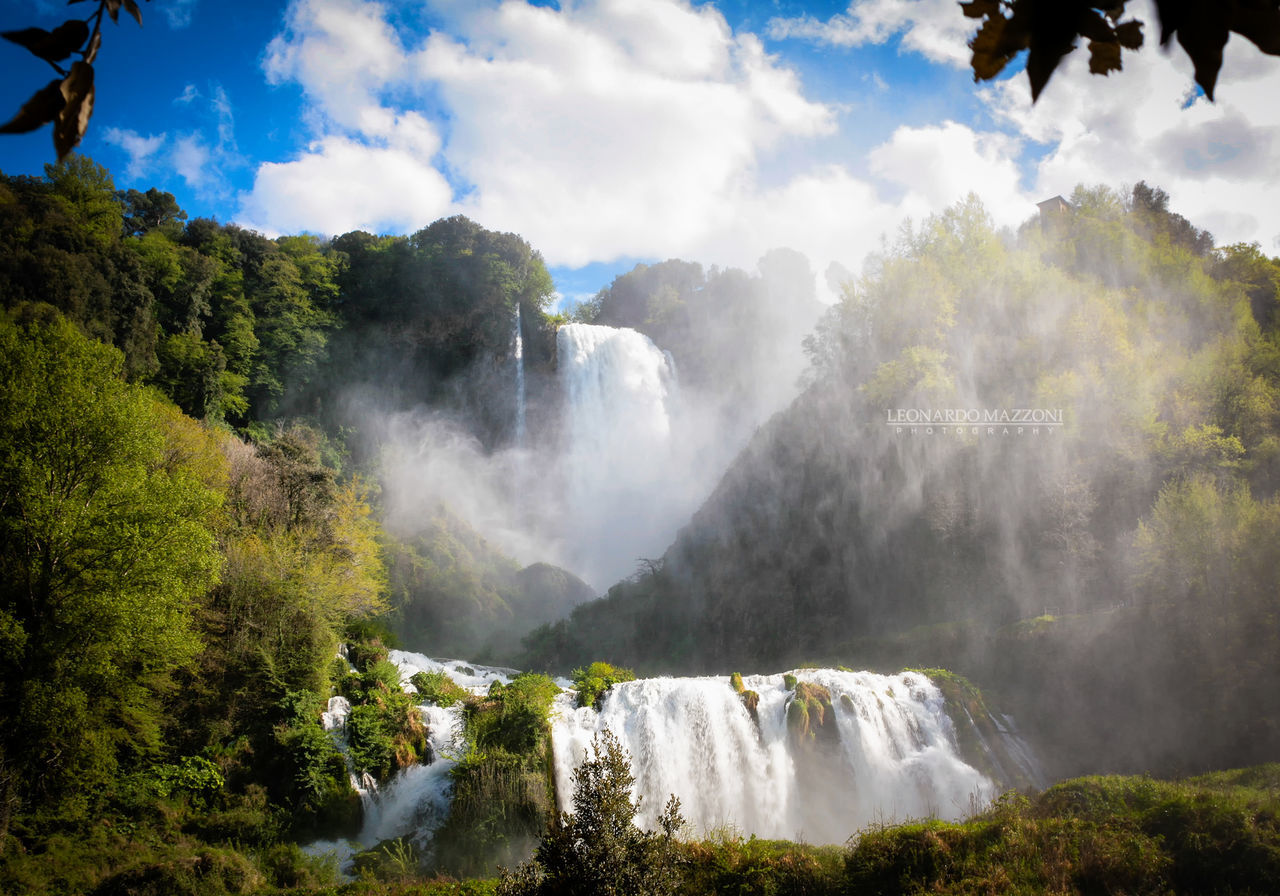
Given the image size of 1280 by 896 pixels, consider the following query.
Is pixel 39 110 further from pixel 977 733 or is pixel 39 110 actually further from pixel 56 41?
pixel 977 733

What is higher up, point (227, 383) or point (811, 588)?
point (227, 383)

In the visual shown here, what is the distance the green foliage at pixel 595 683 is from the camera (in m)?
15.8

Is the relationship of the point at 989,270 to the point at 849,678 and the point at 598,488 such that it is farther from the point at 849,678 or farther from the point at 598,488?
the point at 598,488

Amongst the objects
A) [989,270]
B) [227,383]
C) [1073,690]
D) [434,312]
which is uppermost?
[434,312]

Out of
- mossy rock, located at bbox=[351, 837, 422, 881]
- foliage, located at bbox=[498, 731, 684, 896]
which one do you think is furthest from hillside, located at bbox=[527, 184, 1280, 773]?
mossy rock, located at bbox=[351, 837, 422, 881]

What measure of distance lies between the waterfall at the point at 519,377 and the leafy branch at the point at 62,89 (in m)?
41.3

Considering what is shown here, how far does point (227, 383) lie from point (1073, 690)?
3563cm

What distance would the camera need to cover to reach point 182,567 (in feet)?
42.9

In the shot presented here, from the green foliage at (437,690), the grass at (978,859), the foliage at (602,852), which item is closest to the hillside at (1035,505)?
the grass at (978,859)

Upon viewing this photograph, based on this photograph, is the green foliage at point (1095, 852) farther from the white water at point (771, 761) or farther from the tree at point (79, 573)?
the tree at point (79, 573)

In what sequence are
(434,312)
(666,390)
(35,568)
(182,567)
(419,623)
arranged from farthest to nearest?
1. (666,390)
2. (434,312)
3. (419,623)
4. (182,567)
5. (35,568)

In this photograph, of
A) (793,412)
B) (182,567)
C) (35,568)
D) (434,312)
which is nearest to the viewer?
(35,568)

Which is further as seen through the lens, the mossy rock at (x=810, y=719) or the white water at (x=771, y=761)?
the mossy rock at (x=810, y=719)

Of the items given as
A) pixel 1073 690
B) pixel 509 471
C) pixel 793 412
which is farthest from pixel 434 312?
pixel 1073 690
